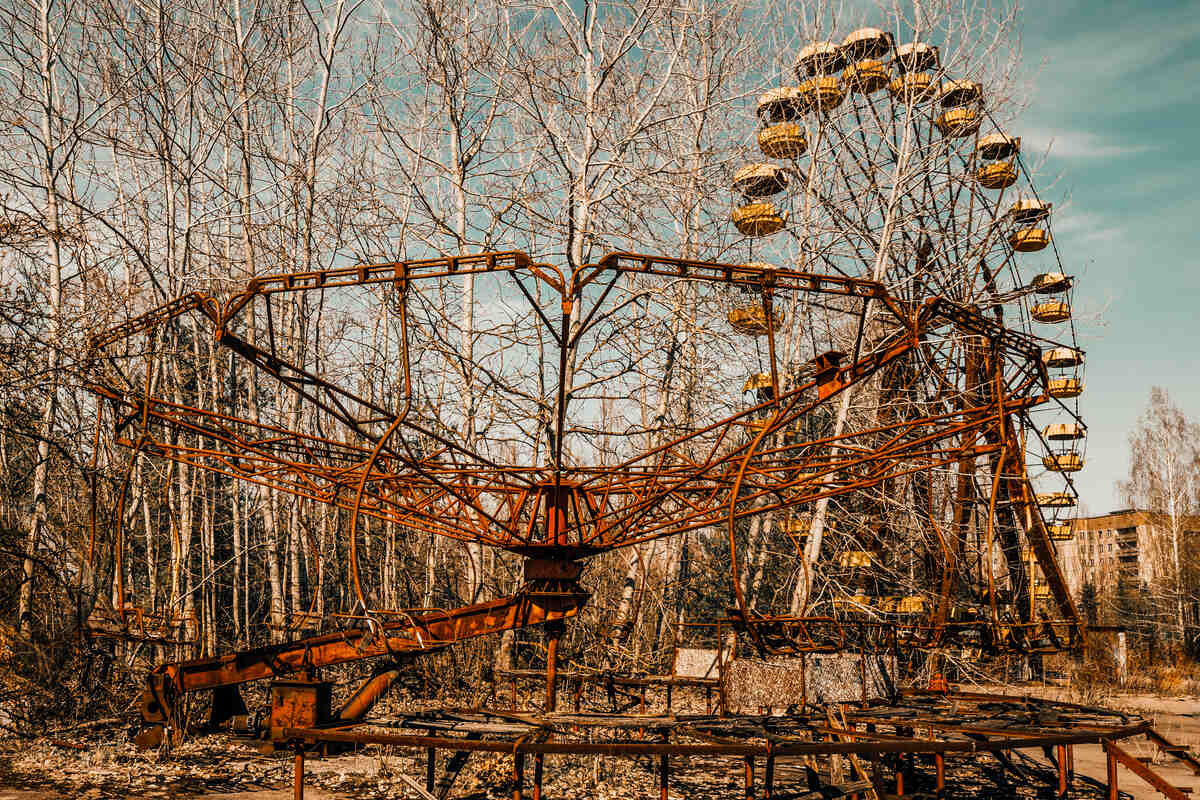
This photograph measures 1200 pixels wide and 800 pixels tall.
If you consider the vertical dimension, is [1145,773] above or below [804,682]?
below

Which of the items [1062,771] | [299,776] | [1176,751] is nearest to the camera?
[299,776]

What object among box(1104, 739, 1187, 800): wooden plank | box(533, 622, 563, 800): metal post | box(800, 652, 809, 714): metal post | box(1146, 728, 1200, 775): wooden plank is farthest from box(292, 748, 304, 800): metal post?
box(1146, 728, 1200, 775): wooden plank

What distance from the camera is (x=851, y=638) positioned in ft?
55.4

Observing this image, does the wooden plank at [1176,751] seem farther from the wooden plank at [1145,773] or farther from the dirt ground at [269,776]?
the dirt ground at [269,776]

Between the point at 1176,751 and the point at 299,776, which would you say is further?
the point at 1176,751

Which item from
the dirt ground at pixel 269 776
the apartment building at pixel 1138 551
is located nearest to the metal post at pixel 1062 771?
the dirt ground at pixel 269 776

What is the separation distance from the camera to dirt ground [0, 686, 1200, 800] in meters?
10.2

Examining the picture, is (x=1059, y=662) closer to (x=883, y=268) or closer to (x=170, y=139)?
(x=883, y=268)

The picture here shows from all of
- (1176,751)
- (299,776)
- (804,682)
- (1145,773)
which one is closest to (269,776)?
(299,776)

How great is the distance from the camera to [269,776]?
36.9 ft

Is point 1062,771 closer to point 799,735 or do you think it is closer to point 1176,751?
point 1176,751

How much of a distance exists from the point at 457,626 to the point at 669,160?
11715 millimetres

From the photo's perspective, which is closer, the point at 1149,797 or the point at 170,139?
the point at 1149,797

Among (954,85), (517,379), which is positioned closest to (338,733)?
(517,379)
